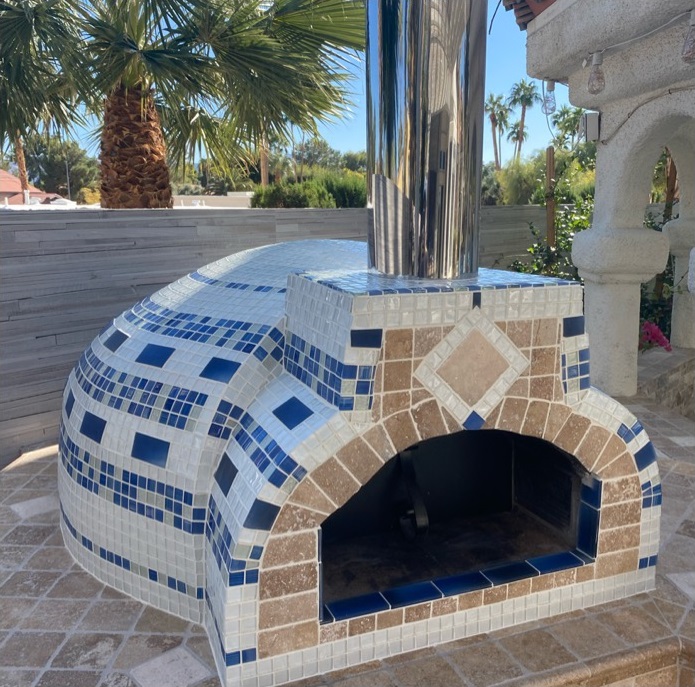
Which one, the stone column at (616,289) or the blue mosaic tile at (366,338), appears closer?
the blue mosaic tile at (366,338)

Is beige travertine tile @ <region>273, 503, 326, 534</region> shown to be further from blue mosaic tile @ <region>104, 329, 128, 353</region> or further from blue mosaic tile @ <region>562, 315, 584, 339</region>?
blue mosaic tile @ <region>104, 329, 128, 353</region>

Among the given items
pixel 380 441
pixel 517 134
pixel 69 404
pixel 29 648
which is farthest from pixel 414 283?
pixel 517 134

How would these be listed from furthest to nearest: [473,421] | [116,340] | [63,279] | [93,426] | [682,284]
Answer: [682,284], [63,279], [116,340], [93,426], [473,421]

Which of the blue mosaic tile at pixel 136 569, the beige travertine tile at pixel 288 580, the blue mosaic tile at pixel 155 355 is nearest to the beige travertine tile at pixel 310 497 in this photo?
the beige travertine tile at pixel 288 580

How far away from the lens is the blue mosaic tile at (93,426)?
3.09 metres

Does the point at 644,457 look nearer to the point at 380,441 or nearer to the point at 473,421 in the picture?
the point at 473,421

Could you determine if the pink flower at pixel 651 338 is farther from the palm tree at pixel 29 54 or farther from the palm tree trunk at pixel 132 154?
the palm tree at pixel 29 54

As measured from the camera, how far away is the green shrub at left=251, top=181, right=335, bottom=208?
352 inches

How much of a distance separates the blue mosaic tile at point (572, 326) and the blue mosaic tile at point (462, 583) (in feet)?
3.56

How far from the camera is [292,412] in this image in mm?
2574

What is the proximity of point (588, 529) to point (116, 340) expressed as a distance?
96.7 inches

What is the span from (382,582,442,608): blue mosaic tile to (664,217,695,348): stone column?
580cm

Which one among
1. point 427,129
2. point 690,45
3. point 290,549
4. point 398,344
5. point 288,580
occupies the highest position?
point 690,45

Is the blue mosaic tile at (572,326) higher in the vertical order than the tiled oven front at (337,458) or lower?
higher
